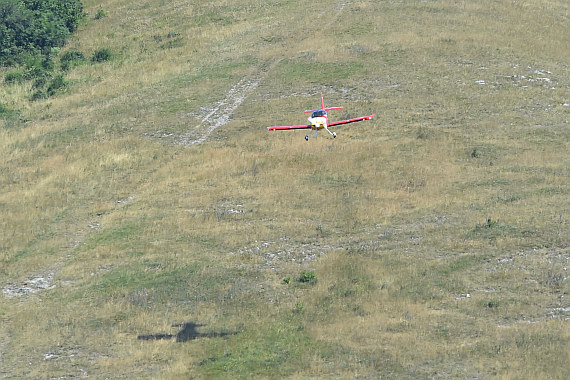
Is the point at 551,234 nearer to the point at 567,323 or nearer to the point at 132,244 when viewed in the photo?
the point at 567,323

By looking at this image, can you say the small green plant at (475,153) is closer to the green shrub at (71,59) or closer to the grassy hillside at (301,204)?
the grassy hillside at (301,204)

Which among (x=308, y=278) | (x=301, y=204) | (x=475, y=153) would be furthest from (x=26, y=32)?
(x=308, y=278)

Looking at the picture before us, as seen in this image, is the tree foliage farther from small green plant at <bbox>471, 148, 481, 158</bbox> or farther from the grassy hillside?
small green plant at <bbox>471, 148, 481, 158</bbox>

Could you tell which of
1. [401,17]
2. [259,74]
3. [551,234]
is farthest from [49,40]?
[551,234]

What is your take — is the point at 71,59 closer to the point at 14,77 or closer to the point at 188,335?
the point at 14,77

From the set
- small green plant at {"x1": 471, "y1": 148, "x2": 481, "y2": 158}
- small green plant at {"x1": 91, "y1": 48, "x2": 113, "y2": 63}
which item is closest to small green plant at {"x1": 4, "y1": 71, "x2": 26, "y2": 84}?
small green plant at {"x1": 91, "y1": 48, "x2": 113, "y2": 63}

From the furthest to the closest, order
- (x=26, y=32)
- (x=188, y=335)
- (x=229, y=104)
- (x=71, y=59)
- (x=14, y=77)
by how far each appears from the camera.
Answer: (x=26, y=32) → (x=71, y=59) → (x=14, y=77) → (x=229, y=104) → (x=188, y=335)
